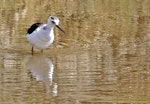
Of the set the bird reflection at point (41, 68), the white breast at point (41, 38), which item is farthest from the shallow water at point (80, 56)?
the white breast at point (41, 38)

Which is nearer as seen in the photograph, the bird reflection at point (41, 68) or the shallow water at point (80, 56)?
the shallow water at point (80, 56)

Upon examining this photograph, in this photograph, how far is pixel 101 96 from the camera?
364 inches

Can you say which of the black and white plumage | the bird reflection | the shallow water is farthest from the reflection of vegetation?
the bird reflection

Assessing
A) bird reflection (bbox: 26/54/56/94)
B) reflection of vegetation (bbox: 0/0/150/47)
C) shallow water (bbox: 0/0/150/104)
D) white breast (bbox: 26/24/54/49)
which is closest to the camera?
shallow water (bbox: 0/0/150/104)

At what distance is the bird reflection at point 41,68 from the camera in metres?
10.6

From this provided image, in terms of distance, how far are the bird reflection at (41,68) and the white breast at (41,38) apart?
21cm

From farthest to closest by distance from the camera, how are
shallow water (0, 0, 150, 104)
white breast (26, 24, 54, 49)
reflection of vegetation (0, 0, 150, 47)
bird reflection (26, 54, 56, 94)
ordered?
reflection of vegetation (0, 0, 150, 47) < white breast (26, 24, 54, 49) < bird reflection (26, 54, 56, 94) < shallow water (0, 0, 150, 104)

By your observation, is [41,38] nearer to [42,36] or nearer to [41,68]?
[42,36]

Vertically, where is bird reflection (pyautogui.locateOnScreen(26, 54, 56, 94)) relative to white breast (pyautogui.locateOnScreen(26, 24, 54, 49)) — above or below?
below

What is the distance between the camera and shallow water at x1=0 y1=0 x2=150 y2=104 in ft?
31.1

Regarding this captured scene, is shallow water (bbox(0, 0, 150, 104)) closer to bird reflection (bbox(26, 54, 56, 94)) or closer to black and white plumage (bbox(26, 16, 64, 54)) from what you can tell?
bird reflection (bbox(26, 54, 56, 94))

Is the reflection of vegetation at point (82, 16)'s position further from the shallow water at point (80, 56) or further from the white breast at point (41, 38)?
the white breast at point (41, 38)

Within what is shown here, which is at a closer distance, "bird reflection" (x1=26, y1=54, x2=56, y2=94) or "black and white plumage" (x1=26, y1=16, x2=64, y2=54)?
"bird reflection" (x1=26, y1=54, x2=56, y2=94)

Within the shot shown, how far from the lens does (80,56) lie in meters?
12.2
